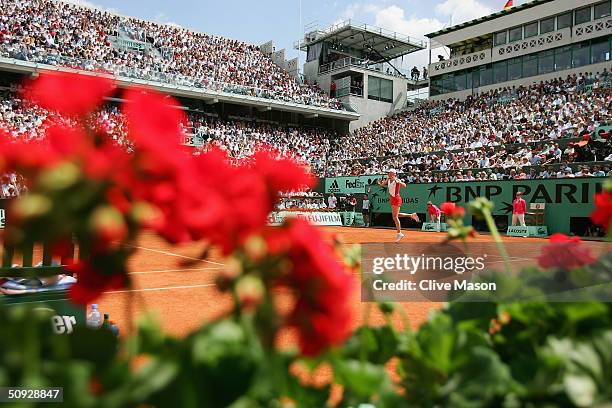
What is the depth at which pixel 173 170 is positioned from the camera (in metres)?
0.64

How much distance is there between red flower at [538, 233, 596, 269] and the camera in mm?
1288

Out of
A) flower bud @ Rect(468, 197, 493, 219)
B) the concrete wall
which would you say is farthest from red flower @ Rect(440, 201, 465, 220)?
the concrete wall

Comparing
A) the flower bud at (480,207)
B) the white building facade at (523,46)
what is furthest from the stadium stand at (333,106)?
the flower bud at (480,207)

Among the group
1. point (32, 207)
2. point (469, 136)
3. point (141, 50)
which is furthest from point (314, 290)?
point (141, 50)

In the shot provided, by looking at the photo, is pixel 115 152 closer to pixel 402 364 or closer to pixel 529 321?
pixel 402 364

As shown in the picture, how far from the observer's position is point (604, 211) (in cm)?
111

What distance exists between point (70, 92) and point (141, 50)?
127 ft

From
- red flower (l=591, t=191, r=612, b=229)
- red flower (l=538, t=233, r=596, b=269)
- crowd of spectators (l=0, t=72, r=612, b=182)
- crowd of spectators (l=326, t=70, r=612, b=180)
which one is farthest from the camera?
crowd of spectators (l=326, t=70, r=612, b=180)

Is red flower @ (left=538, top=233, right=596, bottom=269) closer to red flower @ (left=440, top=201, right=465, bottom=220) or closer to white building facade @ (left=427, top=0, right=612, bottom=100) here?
red flower @ (left=440, top=201, right=465, bottom=220)

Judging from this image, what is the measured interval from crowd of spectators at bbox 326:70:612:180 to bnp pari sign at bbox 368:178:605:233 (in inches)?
32.5

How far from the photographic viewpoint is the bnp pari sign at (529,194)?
16672 mm

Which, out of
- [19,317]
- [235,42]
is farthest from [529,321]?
[235,42]

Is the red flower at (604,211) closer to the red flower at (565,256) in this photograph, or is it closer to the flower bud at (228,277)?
the red flower at (565,256)

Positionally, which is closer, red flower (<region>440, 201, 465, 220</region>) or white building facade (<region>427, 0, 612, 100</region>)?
red flower (<region>440, 201, 465, 220</region>)
